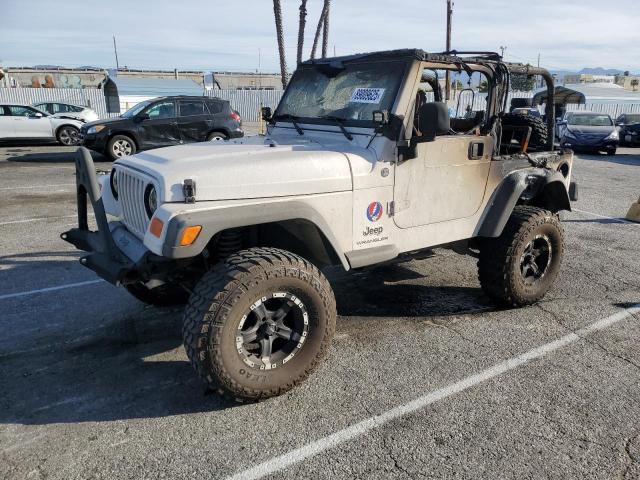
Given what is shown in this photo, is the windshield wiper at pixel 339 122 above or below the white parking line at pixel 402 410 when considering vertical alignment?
above

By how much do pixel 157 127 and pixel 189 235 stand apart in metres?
11.5

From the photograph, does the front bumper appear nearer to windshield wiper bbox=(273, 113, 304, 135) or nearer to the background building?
windshield wiper bbox=(273, 113, 304, 135)

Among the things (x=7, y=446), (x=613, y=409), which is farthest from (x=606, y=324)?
(x=7, y=446)

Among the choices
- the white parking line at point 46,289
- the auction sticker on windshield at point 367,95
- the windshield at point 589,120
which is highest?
the auction sticker on windshield at point 367,95

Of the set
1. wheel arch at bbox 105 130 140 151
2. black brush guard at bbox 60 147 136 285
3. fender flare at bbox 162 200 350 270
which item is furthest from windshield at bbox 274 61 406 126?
wheel arch at bbox 105 130 140 151

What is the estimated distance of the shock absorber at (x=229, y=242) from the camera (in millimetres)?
3332

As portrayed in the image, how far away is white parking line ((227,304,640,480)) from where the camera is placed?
103 inches

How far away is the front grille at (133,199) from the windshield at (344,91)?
1515mm

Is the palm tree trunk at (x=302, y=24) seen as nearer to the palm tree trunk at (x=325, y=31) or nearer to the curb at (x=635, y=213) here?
the palm tree trunk at (x=325, y=31)

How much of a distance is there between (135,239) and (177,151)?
680 millimetres

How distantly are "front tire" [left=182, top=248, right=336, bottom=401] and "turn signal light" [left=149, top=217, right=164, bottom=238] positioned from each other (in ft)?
1.22

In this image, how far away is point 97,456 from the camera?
8.76ft

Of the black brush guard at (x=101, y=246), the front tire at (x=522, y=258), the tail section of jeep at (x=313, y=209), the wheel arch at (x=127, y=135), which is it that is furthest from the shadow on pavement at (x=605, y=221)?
the wheel arch at (x=127, y=135)

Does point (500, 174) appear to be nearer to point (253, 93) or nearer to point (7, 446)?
point (7, 446)
